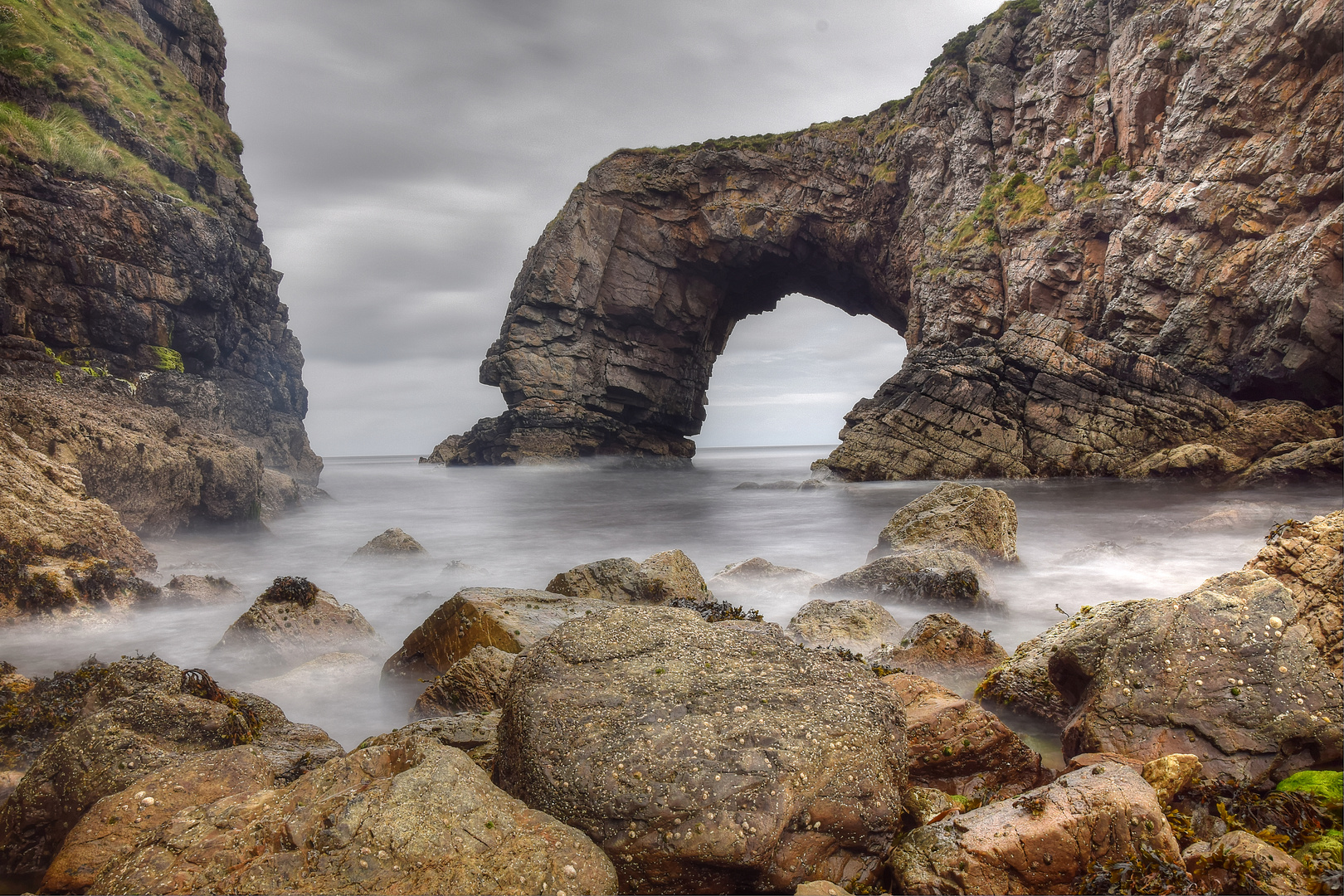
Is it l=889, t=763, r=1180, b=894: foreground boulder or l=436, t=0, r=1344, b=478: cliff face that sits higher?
l=436, t=0, r=1344, b=478: cliff face

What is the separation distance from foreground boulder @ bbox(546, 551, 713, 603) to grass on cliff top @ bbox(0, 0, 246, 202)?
70.0 ft

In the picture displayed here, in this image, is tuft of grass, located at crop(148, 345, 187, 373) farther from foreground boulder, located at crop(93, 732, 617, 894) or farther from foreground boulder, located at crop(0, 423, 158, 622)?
foreground boulder, located at crop(93, 732, 617, 894)

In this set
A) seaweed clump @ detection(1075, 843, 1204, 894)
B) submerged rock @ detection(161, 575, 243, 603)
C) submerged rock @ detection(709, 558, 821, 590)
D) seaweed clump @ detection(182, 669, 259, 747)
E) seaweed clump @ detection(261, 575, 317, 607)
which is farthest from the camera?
submerged rock @ detection(709, 558, 821, 590)

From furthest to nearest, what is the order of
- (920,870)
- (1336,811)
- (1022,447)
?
(1022,447), (1336,811), (920,870)

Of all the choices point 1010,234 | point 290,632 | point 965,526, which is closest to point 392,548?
point 290,632

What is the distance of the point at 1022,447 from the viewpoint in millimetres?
24562

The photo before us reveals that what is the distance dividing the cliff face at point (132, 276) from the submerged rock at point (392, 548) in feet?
14.1

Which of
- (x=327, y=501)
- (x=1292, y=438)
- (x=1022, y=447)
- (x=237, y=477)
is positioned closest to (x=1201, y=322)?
(x=1292, y=438)

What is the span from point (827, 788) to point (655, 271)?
40913 mm

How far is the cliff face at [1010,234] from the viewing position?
20.4 metres

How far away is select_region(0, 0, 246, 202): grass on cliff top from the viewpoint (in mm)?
17188

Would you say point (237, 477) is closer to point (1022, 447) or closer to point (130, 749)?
point (130, 749)

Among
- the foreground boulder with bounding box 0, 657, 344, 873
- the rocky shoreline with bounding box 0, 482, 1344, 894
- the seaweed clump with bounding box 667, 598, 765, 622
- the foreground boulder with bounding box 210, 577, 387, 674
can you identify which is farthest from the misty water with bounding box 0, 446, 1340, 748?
the rocky shoreline with bounding box 0, 482, 1344, 894

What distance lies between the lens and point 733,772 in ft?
8.59
